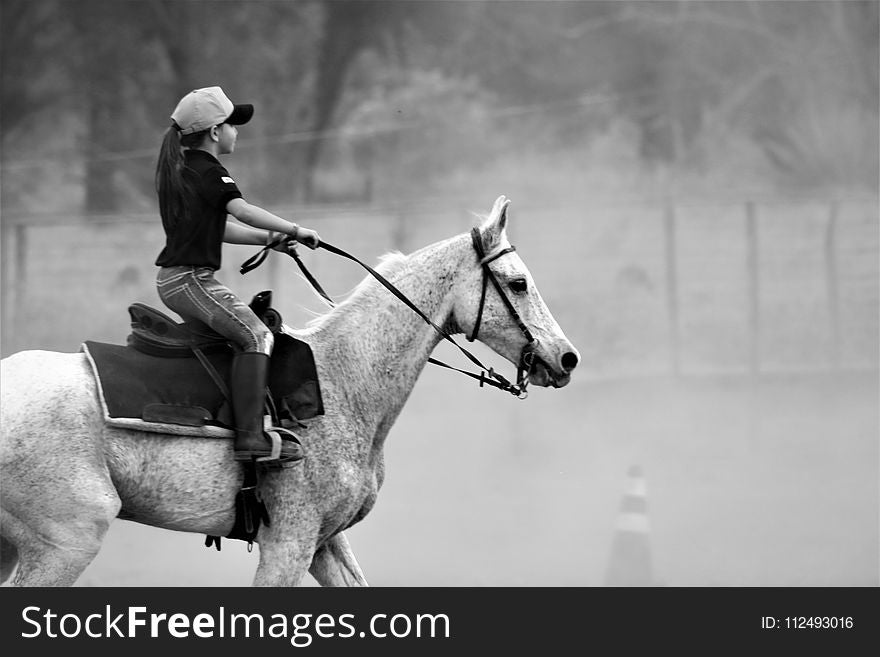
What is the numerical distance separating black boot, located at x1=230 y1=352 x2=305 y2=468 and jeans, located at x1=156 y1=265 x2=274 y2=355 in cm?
6

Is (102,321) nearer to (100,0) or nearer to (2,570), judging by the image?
(100,0)

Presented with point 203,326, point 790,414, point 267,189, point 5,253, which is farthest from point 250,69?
point 203,326

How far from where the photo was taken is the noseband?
13.8ft

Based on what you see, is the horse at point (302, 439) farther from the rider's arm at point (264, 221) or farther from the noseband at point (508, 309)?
the rider's arm at point (264, 221)

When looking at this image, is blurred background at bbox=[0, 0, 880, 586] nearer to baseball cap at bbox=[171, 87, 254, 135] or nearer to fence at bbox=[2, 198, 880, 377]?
Answer: fence at bbox=[2, 198, 880, 377]

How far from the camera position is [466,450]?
11.8m

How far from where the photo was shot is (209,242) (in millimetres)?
4047

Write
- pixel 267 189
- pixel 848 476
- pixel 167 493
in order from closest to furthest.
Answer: pixel 167 493 → pixel 848 476 → pixel 267 189

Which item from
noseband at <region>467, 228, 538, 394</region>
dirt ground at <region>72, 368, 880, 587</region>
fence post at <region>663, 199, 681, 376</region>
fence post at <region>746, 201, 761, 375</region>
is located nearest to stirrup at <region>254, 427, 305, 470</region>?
noseband at <region>467, 228, 538, 394</region>

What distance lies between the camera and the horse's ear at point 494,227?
425cm

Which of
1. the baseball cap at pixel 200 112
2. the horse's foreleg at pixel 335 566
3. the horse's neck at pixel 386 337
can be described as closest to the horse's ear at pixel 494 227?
the horse's neck at pixel 386 337

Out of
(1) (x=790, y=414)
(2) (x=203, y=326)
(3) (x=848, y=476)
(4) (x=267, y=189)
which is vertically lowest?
(2) (x=203, y=326)

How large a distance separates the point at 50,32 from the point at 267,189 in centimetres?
306

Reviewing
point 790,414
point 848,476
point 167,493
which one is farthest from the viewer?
point 790,414
